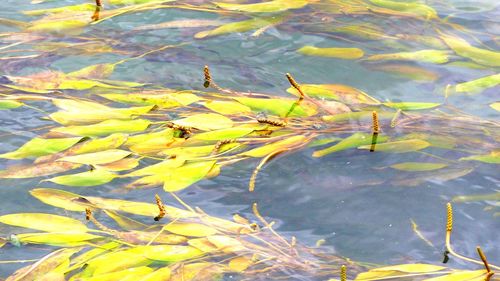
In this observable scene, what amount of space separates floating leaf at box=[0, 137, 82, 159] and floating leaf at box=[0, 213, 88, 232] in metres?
0.24

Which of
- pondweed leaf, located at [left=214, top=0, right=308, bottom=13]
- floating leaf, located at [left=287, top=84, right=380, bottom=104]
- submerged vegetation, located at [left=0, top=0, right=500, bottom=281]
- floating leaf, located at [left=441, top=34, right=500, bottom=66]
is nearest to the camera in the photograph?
submerged vegetation, located at [left=0, top=0, right=500, bottom=281]

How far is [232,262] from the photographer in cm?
153

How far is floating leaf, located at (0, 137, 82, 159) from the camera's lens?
6.28 feet

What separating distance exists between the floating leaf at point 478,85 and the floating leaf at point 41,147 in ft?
3.30

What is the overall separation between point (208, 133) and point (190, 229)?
366mm

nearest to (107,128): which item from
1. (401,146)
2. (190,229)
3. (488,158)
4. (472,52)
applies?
(190,229)

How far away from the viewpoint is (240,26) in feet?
8.50

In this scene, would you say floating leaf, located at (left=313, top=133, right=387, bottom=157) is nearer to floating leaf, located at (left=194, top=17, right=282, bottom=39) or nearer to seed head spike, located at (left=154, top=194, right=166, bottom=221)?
seed head spike, located at (left=154, top=194, right=166, bottom=221)

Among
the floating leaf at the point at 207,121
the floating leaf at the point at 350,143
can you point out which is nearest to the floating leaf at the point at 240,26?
the floating leaf at the point at 207,121

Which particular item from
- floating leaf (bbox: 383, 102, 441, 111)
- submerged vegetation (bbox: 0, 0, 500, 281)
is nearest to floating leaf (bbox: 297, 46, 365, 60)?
submerged vegetation (bbox: 0, 0, 500, 281)

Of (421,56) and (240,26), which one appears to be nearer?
(421,56)

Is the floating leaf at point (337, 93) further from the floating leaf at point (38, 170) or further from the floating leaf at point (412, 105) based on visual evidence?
the floating leaf at point (38, 170)

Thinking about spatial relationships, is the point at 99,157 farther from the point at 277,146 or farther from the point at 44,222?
the point at 277,146

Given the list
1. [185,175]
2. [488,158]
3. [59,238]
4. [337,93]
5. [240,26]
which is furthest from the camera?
[240,26]
